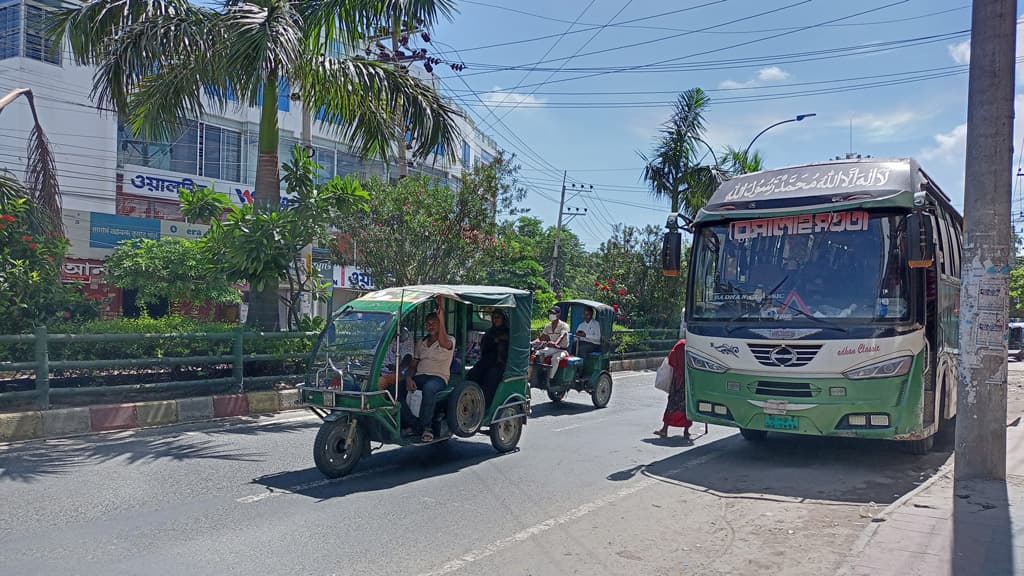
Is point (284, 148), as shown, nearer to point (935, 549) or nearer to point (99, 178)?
point (99, 178)

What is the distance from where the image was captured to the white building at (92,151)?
2614cm

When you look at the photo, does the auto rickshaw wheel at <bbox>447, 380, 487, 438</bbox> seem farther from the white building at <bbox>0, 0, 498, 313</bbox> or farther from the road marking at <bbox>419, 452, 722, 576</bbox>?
the white building at <bbox>0, 0, 498, 313</bbox>

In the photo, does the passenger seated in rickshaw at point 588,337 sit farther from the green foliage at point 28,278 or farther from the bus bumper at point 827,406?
the green foliage at point 28,278

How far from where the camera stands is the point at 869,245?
27.6ft

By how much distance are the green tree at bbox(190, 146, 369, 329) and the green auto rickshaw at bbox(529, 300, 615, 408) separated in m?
4.19

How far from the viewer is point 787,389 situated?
8430 millimetres

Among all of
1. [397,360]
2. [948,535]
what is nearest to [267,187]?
[397,360]

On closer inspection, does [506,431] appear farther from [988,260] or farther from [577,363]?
[988,260]

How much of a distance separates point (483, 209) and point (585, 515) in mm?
10944

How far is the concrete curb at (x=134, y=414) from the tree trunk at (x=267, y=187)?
→ 1.56 metres

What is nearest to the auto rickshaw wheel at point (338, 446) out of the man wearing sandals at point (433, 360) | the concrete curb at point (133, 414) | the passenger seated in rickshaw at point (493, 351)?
the man wearing sandals at point (433, 360)

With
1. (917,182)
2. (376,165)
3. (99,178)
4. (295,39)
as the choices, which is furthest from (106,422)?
(376,165)

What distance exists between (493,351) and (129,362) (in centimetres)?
506

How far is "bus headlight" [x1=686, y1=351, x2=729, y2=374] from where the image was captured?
8927 millimetres
